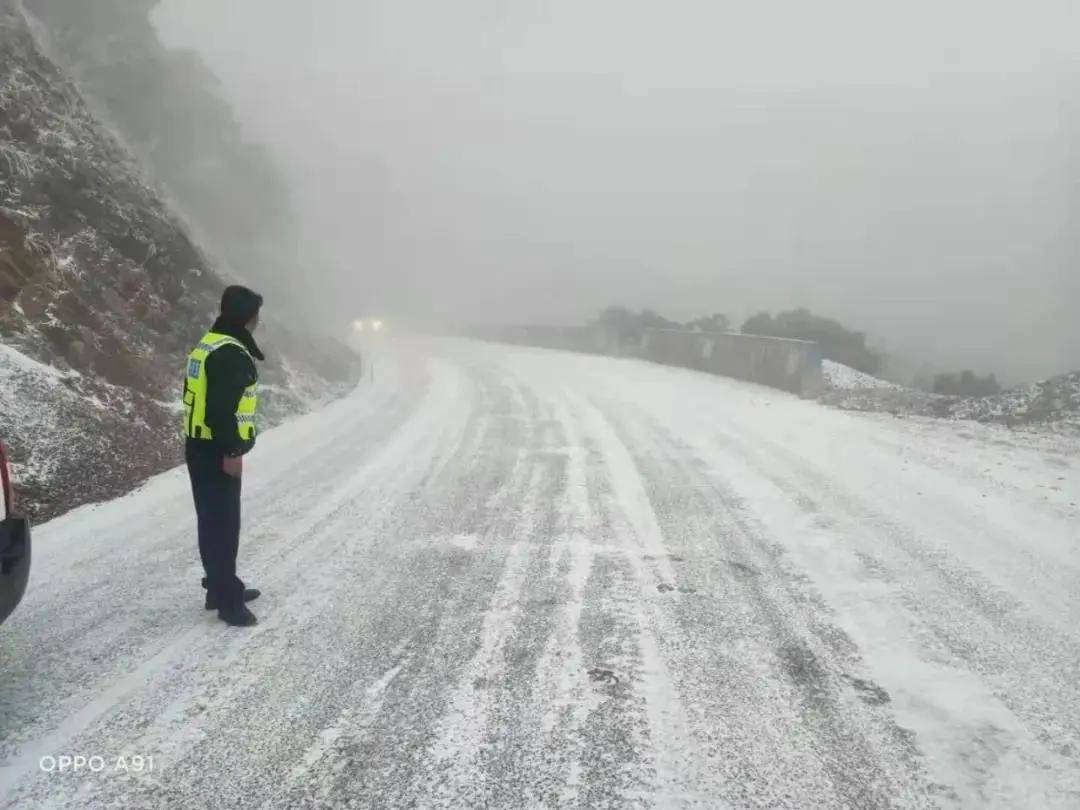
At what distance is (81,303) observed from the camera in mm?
8586

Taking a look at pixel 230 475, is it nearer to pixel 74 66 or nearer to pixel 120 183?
pixel 120 183

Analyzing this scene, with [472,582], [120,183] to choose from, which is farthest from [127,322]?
[472,582]

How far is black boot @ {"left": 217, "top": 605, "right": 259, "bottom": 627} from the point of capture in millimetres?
3713

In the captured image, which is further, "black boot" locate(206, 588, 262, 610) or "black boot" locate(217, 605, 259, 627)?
"black boot" locate(206, 588, 262, 610)

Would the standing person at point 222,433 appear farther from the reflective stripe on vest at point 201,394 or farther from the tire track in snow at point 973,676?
the tire track in snow at point 973,676

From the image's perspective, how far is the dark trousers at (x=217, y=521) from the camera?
371 centimetres

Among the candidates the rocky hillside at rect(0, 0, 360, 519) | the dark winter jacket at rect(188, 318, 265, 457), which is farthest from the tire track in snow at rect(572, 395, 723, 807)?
the rocky hillside at rect(0, 0, 360, 519)

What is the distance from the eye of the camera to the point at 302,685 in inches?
123

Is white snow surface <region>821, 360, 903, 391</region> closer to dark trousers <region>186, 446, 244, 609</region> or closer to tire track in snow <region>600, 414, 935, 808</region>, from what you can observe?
tire track in snow <region>600, 414, 935, 808</region>

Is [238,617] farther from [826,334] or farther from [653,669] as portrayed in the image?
[826,334]

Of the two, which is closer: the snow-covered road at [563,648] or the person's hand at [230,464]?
the snow-covered road at [563,648]

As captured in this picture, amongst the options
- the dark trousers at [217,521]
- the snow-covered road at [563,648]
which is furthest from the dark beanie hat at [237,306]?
the snow-covered road at [563,648]

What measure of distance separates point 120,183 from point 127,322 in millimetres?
3409

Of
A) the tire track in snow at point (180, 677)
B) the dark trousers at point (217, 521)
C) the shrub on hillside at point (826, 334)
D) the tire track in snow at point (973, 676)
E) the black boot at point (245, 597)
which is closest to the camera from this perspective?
the tire track in snow at point (973, 676)
